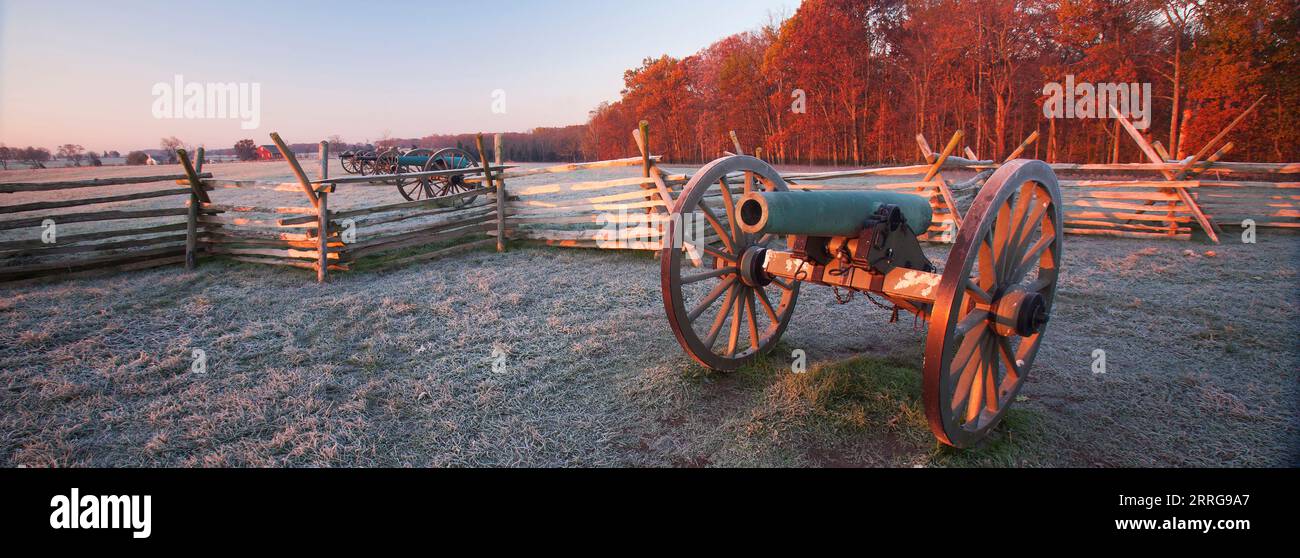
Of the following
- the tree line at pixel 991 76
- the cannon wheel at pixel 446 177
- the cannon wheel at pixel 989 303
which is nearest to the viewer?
the cannon wheel at pixel 989 303

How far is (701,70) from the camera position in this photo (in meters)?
32.5

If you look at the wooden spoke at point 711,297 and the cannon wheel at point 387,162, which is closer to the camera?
the wooden spoke at point 711,297

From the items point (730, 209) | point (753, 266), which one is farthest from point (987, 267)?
point (730, 209)

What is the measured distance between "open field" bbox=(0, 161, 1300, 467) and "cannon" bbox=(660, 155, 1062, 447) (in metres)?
0.37

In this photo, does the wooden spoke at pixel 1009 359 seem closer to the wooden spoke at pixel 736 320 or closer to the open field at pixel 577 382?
the open field at pixel 577 382

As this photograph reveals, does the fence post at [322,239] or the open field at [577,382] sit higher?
the fence post at [322,239]

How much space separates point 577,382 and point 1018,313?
103 inches

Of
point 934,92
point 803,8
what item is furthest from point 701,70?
point 934,92

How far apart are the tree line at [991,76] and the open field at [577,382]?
9.19 meters

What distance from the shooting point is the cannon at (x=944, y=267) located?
2.33m

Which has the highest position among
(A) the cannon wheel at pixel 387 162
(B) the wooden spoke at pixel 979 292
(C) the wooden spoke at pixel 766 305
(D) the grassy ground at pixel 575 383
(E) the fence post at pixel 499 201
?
(A) the cannon wheel at pixel 387 162

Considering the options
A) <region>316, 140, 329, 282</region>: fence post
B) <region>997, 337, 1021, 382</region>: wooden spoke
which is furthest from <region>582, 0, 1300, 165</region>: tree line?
<region>316, 140, 329, 282</region>: fence post

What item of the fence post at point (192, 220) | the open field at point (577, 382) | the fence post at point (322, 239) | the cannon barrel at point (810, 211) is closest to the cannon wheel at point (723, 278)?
the cannon barrel at point (810, 211)
